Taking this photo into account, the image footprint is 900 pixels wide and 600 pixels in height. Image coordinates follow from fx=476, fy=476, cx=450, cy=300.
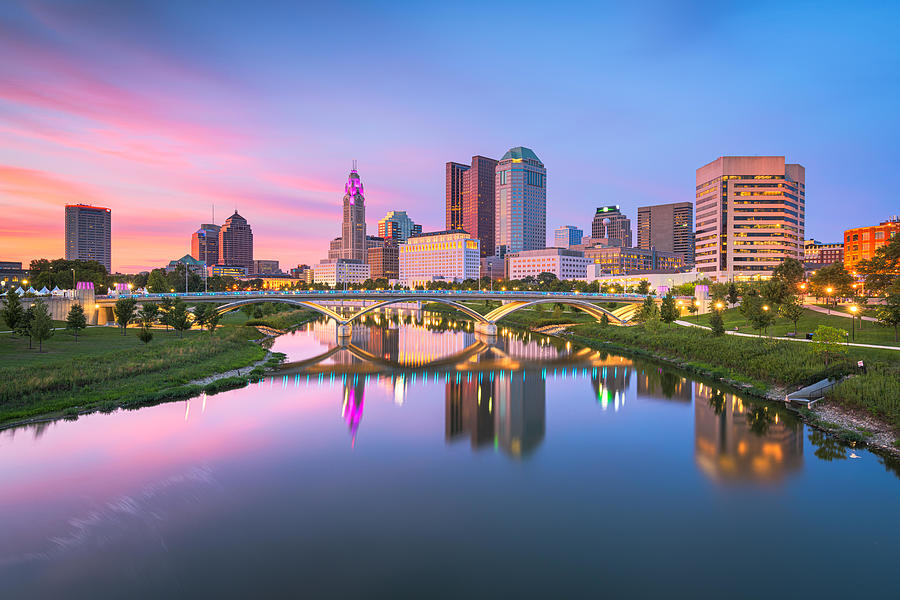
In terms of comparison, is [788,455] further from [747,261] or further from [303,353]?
[747,261]

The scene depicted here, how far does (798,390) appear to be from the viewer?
28.4m

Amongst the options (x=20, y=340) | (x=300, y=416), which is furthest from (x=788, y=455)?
(x=20, y=340)

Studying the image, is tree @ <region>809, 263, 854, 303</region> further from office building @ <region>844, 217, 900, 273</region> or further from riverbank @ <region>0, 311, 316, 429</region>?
office building @ <region>844, 217, 900, 273</region>

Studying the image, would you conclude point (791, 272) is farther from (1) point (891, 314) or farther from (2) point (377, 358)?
(2) point (377, 358)

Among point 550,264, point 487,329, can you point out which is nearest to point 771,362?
point 487,329

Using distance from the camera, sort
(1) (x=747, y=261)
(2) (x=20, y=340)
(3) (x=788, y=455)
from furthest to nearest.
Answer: (1) (x=747, y=261)
(2) (x=20, y=340)
(3) (x=788, y=455)

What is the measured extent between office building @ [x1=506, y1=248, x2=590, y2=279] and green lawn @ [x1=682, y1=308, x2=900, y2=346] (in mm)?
116839

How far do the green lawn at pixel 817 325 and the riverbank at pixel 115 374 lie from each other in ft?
152

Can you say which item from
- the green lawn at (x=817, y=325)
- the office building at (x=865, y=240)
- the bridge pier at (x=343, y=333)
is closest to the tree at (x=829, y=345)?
the green lawn at (x=817, y=325)

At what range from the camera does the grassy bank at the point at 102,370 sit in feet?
82.2

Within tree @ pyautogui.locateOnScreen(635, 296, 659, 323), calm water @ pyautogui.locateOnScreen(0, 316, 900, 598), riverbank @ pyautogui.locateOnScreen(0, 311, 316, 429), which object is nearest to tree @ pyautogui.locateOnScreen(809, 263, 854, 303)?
tree @ pyautogui.locateOnScreen(635, 296, 659, 323)

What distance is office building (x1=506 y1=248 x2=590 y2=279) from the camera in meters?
180

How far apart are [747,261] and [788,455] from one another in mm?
106751

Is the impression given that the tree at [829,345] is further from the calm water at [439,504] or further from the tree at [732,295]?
the tree at [732,295]
